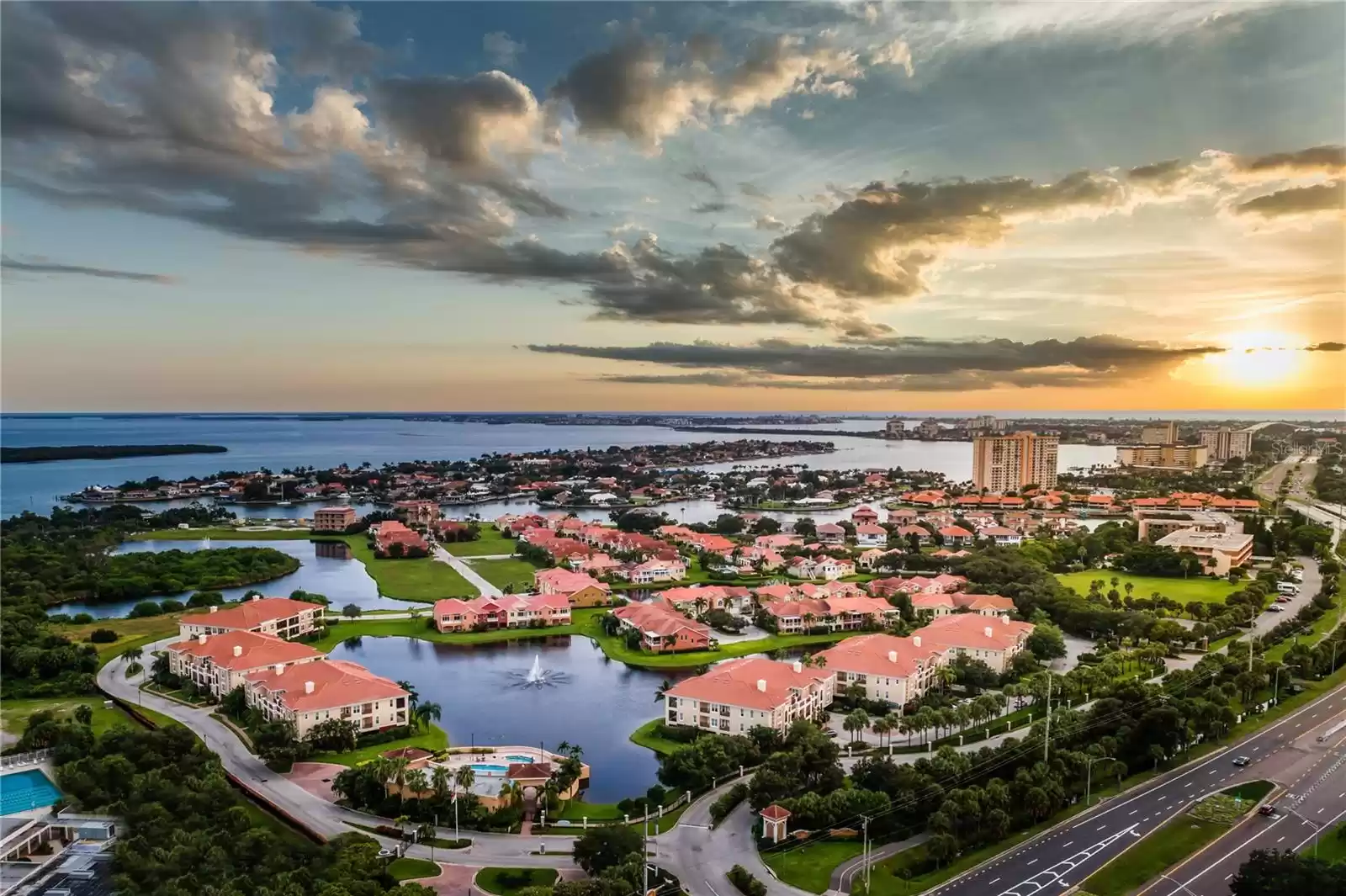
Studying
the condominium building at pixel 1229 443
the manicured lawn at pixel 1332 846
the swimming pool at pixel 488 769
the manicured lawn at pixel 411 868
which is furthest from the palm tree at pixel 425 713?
the condominium building at pixel 1229 443

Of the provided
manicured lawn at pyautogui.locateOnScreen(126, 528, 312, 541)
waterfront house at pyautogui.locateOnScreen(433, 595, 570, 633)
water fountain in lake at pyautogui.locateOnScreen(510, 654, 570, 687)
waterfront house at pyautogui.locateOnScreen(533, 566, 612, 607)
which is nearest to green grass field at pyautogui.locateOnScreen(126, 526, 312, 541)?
manicured lawn at pyautogui.locateOnScreen(126, 528, 312, 541)

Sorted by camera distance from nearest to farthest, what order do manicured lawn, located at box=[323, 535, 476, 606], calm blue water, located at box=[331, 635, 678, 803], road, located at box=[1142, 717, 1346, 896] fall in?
road, located at box=[1142, 717, 1346, 896]
calm blue water, located at box=[331, 635, 678, 803]
manicured lawn, located at box=[323, 535, 476, 606]

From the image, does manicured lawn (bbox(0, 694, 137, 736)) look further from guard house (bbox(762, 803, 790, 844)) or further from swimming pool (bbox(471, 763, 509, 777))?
guard house (bbox(762, 803, 790, 844))

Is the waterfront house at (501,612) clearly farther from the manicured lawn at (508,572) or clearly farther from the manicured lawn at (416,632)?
the manicured lawn at (508,572)

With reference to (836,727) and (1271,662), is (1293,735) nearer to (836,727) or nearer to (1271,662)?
(1271,662)

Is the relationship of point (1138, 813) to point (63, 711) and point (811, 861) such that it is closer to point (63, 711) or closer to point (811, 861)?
point (811, 861)

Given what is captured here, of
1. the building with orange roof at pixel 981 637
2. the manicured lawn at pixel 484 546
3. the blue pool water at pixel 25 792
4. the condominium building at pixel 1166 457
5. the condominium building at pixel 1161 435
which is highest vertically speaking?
the condominium building at pixel 1161 435
